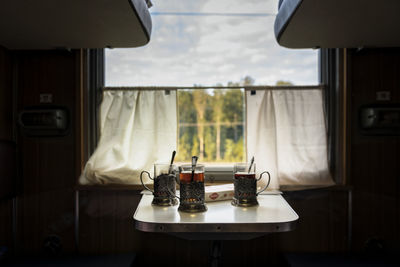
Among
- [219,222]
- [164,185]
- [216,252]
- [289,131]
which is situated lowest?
[216,252]

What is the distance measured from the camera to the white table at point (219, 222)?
1.38 meters

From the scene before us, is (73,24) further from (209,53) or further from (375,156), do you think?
(375,156)

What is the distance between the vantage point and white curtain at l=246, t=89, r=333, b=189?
2254mm

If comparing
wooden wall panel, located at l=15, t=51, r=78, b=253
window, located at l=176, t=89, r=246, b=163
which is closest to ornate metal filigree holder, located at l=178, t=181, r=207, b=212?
window, located at l=176, t=89, r=246, b=163

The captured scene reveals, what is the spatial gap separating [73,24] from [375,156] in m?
2.07

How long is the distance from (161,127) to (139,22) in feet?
2.58

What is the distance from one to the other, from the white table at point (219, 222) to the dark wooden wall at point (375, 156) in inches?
36.6

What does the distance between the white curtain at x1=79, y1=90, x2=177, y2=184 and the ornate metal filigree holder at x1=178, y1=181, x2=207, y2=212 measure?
741mm

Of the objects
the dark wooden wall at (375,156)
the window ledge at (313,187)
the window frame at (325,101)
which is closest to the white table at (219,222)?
the window ledge at (313,187)

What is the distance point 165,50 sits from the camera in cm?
243

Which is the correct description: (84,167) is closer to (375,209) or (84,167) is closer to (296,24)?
(296,24)

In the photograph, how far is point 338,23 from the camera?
1729 millimetres

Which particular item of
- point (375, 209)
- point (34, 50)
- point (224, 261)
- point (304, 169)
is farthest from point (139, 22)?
point (375, 209)

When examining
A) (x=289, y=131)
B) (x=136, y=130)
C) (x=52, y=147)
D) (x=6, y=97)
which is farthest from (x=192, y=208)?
(x=6, y=97)
